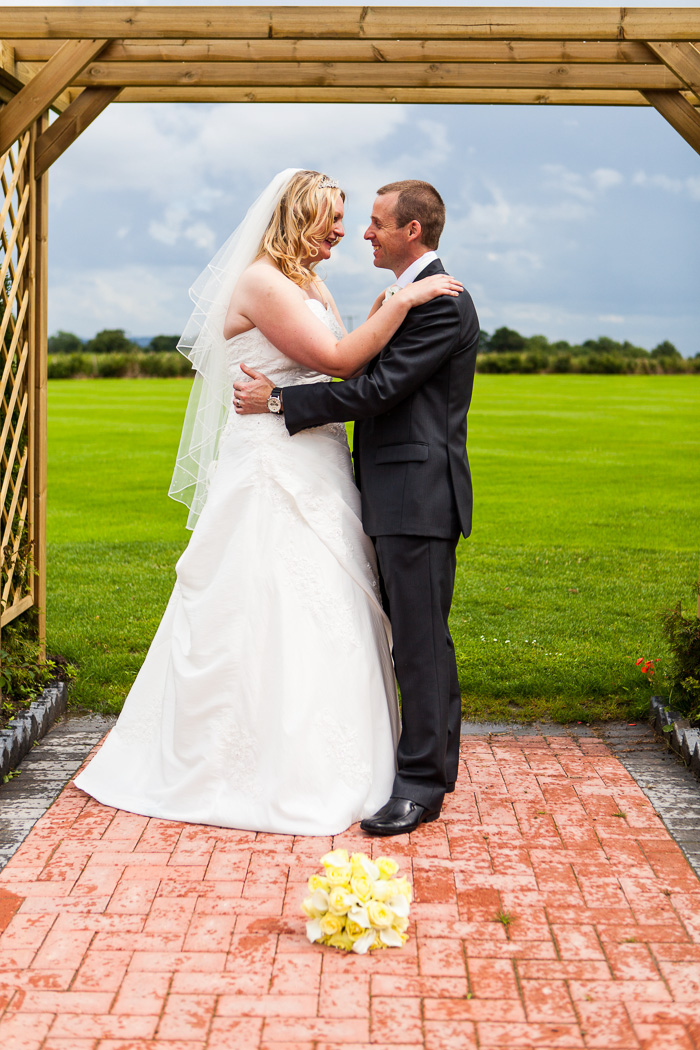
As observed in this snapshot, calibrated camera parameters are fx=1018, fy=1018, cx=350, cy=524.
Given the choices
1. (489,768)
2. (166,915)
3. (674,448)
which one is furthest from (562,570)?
(674,448)

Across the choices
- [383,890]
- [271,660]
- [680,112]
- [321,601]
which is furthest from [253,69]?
[383,890]

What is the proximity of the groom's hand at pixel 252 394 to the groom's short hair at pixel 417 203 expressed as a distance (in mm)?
789

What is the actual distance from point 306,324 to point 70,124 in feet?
5.85

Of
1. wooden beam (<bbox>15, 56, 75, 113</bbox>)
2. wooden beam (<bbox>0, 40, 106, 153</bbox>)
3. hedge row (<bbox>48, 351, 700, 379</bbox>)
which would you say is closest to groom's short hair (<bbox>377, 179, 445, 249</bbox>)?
wooden beam (<bbox>0, 40, 106, 153</bbox>)

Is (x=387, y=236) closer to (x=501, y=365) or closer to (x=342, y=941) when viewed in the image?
(x=342, y=941)

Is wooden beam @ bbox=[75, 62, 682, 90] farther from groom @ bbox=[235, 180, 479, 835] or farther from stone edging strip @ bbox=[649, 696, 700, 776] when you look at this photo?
stone edging strip @ bbox=[649, 696, 700, 776]

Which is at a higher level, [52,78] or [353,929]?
[52,78]

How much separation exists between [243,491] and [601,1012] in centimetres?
219

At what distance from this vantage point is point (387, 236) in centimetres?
380

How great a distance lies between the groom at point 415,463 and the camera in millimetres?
3717

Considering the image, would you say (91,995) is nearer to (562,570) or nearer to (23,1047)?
(23,1047)

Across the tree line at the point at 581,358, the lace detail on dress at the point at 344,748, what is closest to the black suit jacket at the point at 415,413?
the lace detail on dress at the point at 344,748

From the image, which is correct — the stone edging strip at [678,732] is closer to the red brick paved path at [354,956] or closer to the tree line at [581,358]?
the red brick paved path at [354,956]

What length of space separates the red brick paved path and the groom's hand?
161 cm
